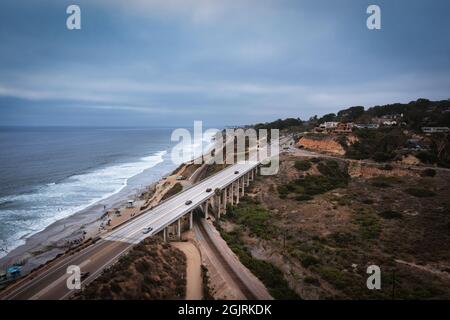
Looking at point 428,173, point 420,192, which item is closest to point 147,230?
point 420,192

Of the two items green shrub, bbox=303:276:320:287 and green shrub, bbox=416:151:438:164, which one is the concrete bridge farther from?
green shrub, bbox=416:151:438:164

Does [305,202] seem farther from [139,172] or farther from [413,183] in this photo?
[139,172]

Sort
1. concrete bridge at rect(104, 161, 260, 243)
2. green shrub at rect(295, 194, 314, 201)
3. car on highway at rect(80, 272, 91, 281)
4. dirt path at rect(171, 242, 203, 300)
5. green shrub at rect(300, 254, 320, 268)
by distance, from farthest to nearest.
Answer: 1. green shrub at rect(295, 194, 314, 201)
2. concrete bridge at rect(104, 161, 260, 243)
3. green shrub at rect(300, 254, 320, 268)
4. dirt path at rect(171, 242, 203, 300)
5. car on highway at rect(80, 272, 91, 281)

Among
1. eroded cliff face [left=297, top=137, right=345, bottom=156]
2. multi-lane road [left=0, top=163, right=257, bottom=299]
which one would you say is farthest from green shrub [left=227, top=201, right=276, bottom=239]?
eroded cliff face [left=297, top=137, right=345, bottom=156]

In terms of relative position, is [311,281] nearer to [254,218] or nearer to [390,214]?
[254,218]

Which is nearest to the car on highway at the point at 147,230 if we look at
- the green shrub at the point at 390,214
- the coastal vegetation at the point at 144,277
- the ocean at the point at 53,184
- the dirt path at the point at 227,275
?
the coastal vegetation at the point at 144,277

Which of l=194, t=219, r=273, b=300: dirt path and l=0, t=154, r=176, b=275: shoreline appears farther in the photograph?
l=0, t=154, r=176, b=275: shoreline
